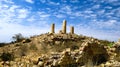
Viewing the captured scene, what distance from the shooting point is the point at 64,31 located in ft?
113

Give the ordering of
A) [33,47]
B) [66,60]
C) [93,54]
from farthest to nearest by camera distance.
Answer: [33,47]
[93,54]
[66,60]

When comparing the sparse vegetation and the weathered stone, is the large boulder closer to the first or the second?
the weathered stone

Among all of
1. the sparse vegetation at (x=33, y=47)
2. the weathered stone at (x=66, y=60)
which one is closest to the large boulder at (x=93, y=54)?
the weathered stone at (x=66, y=60)

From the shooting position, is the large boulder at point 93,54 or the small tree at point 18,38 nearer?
the large boulder at point 93,54

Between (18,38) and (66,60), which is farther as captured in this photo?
(18,38)

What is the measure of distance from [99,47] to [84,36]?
627 inches

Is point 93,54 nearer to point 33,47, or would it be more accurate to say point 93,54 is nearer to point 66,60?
point 66,60

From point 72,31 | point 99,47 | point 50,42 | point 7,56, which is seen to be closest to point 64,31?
point 72,31

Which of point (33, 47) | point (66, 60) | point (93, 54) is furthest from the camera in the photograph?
point (33, 47)

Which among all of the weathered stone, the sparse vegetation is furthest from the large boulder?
the sparse vegetation

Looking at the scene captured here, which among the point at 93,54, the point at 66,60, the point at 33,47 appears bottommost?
the point at 33,47

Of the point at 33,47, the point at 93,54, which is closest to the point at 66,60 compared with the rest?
the point at 93,54

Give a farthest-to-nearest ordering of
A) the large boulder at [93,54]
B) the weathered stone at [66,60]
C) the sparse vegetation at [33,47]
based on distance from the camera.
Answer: the sparse vegetation at [33,47] → the large boulder at [93,54] → the weathered stone at [66,60]

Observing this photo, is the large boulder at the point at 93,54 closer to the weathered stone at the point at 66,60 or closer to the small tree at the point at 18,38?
the weathered stone at the point at 66,60
